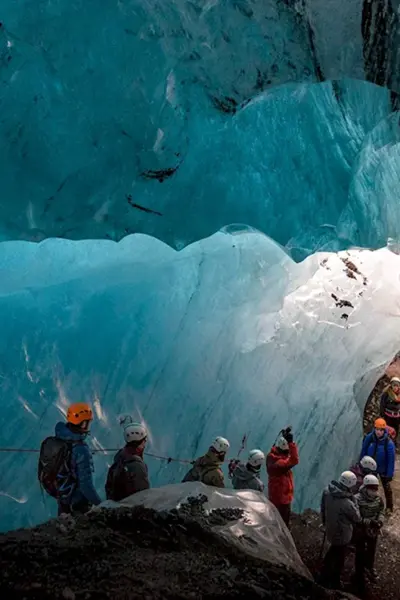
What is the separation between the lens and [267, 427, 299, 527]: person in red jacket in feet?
19.1

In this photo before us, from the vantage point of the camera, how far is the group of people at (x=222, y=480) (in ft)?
13.5

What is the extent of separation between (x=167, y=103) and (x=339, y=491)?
133 inches

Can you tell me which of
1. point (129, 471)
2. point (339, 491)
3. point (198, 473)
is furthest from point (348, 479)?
point (129, 471)

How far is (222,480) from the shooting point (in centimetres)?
492

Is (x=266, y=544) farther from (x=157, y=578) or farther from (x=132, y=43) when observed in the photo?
(x=132, y=43)

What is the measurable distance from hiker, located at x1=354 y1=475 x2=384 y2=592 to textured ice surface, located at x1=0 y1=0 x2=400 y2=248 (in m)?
2.53

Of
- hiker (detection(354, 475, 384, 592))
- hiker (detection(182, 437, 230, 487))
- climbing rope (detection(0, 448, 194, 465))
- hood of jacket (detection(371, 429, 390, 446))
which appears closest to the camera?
hiker (detection(182, 437, 230, 487))

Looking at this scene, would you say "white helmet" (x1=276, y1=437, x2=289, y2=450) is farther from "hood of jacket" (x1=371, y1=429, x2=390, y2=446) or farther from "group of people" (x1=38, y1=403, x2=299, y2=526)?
"group of people" (x1=38, y1=403, x2=299, y2=526)

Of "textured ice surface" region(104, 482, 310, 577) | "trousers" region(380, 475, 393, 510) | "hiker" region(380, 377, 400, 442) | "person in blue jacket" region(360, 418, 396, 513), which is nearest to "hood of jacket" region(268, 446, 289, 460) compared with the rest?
"person in blue jacket" region(360, 418, 396, 513)

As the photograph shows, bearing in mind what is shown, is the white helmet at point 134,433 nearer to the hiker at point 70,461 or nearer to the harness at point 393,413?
the hiker at point 70,461

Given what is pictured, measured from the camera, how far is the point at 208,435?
22.1 ft

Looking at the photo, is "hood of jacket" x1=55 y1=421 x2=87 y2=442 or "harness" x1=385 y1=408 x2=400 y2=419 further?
"harness" x1=385 y1=408 x2=400 y2=419

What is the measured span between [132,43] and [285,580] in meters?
3.88

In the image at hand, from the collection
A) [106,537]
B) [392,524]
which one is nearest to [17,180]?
[106,537]
